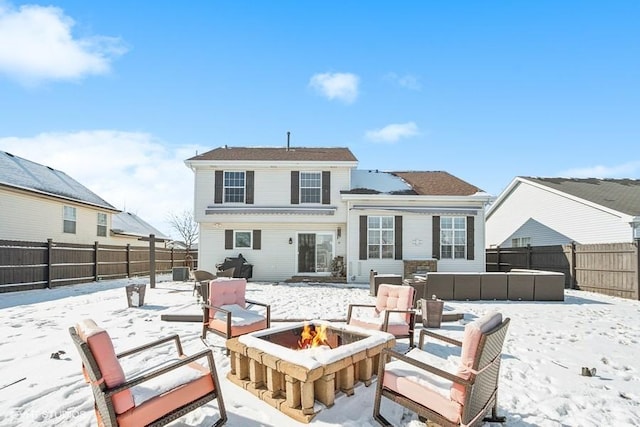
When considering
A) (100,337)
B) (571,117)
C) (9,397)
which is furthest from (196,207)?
(571,117)

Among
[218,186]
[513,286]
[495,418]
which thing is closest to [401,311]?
[495,418]

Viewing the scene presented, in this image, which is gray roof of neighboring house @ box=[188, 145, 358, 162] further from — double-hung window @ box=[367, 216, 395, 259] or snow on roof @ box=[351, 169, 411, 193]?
double-hung window @ box=[367, 216, 395, 259]

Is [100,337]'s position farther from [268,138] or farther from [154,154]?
[154,154]

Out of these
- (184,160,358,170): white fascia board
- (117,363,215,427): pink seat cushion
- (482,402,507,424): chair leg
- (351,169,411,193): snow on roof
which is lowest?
(482,402,507,424): chair leg

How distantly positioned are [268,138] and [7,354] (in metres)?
16.1

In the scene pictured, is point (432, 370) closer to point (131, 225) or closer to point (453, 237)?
point (453, 237)

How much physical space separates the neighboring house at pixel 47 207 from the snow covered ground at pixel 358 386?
17.1 ft

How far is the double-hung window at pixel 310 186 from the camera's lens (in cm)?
1666

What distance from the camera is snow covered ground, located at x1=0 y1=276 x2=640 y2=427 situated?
357 cm

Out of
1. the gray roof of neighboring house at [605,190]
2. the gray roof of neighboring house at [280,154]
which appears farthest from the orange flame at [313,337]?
the gray roof of neighboring house at [605,190]

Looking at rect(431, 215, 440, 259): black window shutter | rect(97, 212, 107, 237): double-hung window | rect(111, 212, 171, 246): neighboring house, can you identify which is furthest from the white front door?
rect(97, 212, 107, 237): double-hung window

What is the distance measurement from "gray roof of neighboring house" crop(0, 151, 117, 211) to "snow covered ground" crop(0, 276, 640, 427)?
6324 mm

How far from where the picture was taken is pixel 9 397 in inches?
154

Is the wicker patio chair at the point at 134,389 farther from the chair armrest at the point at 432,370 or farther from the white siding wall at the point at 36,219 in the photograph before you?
the white siding wall at the point at 36,219
